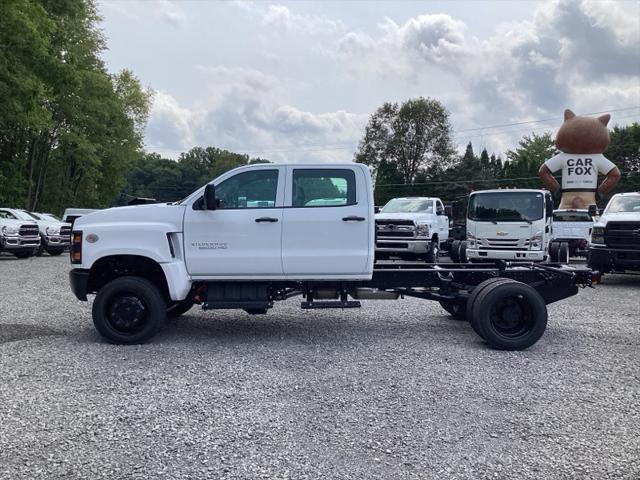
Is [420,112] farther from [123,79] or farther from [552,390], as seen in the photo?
[552,390]

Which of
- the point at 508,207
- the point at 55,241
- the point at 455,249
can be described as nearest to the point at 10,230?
the point at 55,241

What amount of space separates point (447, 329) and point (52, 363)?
5113mm

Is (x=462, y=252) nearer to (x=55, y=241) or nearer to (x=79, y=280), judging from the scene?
(x=79, y=280)

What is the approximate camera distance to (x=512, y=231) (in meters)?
14.2

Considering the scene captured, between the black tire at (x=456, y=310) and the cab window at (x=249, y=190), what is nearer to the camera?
the cab window at (x=249, y=190)

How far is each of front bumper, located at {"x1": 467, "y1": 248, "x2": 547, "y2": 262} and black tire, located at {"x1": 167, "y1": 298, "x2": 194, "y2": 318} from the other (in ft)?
28.0

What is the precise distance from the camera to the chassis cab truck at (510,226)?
14.0m

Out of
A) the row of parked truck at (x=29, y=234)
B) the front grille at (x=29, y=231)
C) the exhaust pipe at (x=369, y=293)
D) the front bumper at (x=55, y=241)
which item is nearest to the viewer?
the exhaust pipe at (x=369, y=293)

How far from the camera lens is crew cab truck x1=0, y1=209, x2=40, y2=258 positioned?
1977 cm

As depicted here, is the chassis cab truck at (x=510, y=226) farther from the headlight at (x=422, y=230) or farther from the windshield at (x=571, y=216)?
the windshield at (x=571, y=216)

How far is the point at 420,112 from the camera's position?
64625 millimetres

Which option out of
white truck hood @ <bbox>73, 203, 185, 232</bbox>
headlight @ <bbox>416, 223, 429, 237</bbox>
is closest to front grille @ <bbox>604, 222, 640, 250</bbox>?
headlight @ <bbox>416, 223, 429, 237</bbox>

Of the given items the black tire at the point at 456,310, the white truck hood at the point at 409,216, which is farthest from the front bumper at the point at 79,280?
the white truck hood at the point at 409,216

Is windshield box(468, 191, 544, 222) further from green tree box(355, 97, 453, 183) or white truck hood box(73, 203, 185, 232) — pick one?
green tree box(355, 97, 453, 183)
